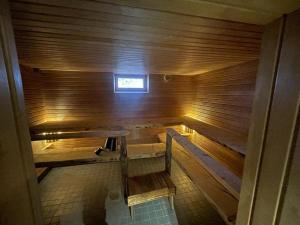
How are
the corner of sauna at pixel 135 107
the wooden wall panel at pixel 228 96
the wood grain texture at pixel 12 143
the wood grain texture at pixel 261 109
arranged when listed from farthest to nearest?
the wooden wall panel at pixel 228 96 < the corner of sauna at pixel 135 107 < the wood grain texture at pixel 261 109 < the wood grain texture at pixel 12 143

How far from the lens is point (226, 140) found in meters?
2.59

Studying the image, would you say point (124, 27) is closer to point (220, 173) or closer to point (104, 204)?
point (220, 173)

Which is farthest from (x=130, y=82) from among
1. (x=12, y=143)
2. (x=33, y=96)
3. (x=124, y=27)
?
(x=12, y=143)

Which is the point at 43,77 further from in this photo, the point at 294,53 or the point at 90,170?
the point at 294,53

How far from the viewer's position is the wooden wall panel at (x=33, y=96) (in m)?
3.24

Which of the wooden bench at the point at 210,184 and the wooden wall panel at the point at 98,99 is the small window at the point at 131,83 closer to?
the wooden wall panel at the point at 98,99

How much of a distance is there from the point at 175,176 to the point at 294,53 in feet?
10.2

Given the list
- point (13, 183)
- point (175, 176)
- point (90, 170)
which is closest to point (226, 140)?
point (175, 176)

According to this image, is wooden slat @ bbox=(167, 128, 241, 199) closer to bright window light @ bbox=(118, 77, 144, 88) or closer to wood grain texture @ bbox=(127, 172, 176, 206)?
wood grain texture @ bbox=(127, 172, 176, 206)

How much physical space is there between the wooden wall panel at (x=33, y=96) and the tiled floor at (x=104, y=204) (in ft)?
4.90

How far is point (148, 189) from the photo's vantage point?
1.94 meters

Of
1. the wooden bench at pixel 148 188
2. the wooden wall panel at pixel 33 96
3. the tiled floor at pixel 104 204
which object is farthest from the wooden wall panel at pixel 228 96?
the wooden wall panel at pixel 33 96

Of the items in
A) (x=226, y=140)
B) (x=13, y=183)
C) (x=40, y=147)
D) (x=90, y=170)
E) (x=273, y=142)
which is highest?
(x=273, y=142)

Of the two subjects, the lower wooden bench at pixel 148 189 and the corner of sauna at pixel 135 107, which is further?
the lower wooden bench at pixel 148 189
